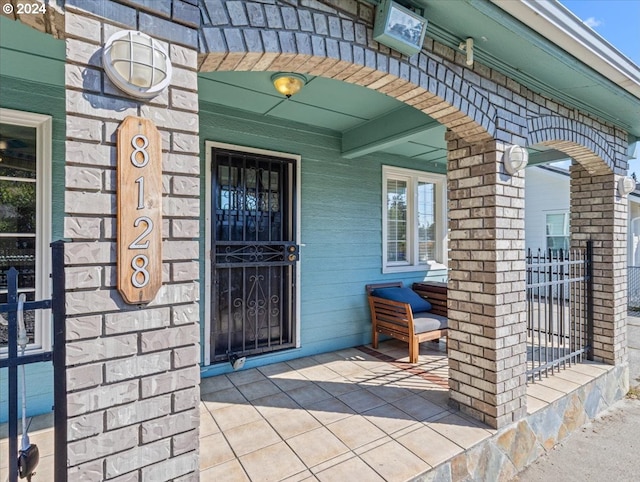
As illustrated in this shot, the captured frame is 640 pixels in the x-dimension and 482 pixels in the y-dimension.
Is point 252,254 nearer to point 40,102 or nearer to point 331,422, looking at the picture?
point 331,422

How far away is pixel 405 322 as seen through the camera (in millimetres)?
3883

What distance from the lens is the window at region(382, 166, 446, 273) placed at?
4824 millimetres

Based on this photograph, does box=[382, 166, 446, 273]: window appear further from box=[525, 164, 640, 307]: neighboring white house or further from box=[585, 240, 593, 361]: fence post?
box=[525, 164, 640, 307]: neighboring white house

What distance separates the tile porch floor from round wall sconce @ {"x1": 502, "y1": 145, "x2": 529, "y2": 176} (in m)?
1.87

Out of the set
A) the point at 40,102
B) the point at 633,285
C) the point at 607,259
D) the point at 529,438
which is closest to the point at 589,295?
the point at 607,259

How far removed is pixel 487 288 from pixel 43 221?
334 cm

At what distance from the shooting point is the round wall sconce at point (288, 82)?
101 inches

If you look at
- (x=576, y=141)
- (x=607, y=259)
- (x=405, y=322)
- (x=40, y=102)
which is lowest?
(x=405, y=322)

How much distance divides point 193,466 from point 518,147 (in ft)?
9.25

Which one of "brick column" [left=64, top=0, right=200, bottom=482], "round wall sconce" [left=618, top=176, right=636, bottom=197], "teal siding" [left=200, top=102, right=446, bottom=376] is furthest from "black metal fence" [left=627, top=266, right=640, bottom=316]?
"brick column" [left=64, top=0, right=200, bottom=482]

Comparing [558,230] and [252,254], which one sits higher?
[558,230]

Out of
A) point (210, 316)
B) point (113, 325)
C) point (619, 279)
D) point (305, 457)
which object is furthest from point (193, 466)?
point (619, 279)

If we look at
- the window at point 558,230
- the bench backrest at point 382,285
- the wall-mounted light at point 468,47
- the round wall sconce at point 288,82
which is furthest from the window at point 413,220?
the window at point 558,230

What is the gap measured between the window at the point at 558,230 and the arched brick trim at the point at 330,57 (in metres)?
7.89
